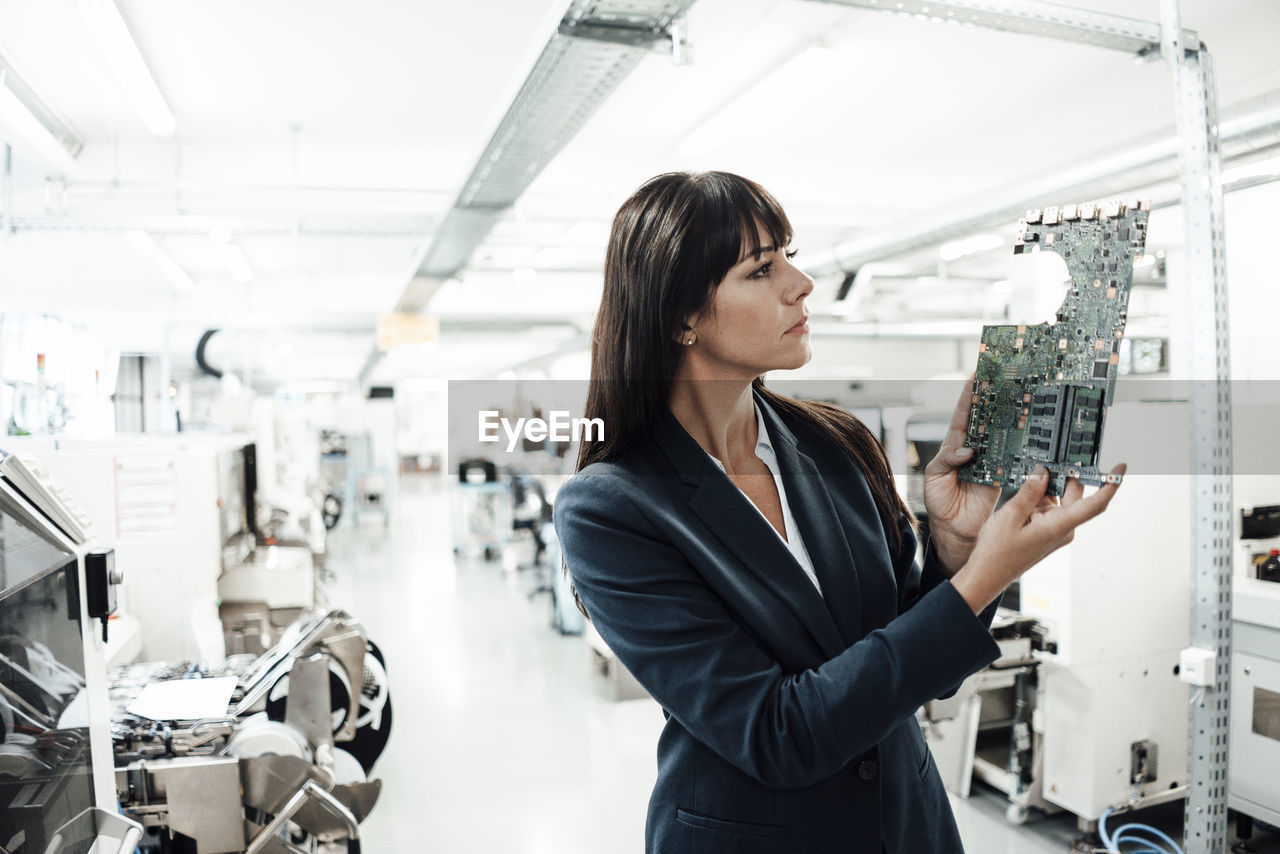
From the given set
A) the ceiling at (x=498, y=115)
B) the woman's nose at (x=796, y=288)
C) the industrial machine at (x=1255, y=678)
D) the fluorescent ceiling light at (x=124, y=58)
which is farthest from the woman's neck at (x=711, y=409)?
the fluorescent ceiling light at (x=124, y=58)

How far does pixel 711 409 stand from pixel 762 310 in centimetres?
15

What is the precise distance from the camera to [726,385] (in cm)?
95

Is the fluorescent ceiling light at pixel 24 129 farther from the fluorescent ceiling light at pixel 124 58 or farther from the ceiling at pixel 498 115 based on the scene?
the fluorescent ceiling light at pixel 124 58

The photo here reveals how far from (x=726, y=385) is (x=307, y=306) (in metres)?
9.40

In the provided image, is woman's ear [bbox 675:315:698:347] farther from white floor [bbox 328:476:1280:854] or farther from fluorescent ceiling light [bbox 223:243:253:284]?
fluorescent ceiling light [bbox 223:243:253:284]

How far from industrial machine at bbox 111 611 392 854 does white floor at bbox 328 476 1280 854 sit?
2.97 feet

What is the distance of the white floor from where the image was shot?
3225 millimetres

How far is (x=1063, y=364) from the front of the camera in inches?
31.2

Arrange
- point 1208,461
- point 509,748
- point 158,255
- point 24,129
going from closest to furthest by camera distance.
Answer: point 1208,461, point 24,129, point 509,748, point 158,255

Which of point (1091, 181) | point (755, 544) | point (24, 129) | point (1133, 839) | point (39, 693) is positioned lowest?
point (1133, 839)

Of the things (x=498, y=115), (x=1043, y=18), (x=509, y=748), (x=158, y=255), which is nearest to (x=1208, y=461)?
(x=1043, y=18)

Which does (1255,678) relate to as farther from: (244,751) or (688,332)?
(244,751)

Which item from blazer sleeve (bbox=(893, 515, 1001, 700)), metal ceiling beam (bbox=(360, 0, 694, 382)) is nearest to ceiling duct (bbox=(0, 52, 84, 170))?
metal ceiling beam (bbox=(360, 0, 694, 382))

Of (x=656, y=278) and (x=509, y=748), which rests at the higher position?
(x=656, y=278)
